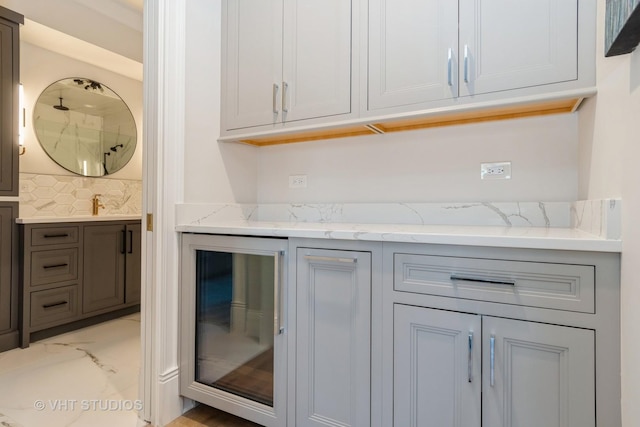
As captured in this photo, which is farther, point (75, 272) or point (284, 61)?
point (75, 272)

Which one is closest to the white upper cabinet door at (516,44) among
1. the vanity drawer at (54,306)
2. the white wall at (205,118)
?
the white wall at (205,118)

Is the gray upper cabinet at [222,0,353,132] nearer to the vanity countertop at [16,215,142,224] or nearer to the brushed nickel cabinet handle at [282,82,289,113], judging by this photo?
the brushed nickel cabinet handle at [282,82,289,113]

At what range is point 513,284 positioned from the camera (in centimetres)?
101

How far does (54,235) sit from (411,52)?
283 cm

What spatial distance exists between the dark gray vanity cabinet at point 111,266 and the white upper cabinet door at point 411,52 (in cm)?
259

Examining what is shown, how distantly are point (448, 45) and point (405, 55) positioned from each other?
173mm

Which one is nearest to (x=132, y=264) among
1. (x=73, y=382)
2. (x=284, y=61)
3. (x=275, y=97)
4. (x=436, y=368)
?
(x=73, y=382)

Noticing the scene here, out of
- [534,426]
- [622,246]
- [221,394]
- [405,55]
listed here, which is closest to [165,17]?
[405,55]

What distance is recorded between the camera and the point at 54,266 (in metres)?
2.62

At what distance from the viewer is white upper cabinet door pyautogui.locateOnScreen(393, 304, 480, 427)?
3.48ft

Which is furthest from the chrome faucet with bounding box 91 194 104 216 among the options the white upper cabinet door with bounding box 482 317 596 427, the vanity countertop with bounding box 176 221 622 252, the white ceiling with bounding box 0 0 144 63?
the white upper cabinet door with bounding box 482 317 596 427

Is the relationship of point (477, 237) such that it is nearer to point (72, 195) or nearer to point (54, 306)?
point (54, 306)

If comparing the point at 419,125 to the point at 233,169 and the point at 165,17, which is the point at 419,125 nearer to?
the point at 233,169

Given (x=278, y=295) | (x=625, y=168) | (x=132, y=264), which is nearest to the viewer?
(x=625, y=168)
